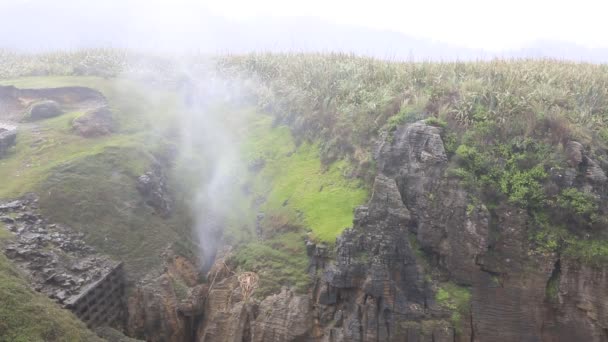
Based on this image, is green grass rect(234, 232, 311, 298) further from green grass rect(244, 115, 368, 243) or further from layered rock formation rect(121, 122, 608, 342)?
green grass rect(244, 115, 368, 243)

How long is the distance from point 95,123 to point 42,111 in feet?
11.7

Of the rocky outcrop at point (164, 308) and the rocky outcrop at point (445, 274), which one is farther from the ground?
the rocky outcrop at point (445, 274)

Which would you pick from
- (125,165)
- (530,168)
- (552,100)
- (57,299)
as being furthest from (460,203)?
(125,165)

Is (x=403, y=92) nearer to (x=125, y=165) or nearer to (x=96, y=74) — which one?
(x=125, y=165)

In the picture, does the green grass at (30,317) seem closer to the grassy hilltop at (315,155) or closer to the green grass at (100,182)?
the grassy hilltop at (315,155)

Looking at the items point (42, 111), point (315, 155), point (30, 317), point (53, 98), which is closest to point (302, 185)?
point (315, 155)

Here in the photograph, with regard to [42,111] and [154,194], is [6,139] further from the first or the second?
[154,194]

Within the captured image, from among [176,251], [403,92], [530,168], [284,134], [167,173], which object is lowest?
[176,251]

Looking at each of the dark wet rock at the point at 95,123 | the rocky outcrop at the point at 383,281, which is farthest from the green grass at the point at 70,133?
the rocky outcrop at the point at 383,281

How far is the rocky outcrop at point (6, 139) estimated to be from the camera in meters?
18.7

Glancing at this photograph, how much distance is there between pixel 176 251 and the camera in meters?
16.4

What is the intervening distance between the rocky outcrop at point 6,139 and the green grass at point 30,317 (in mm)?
8573

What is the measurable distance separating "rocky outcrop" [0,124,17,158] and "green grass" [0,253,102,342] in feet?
28.1

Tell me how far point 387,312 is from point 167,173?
12.2 meters
